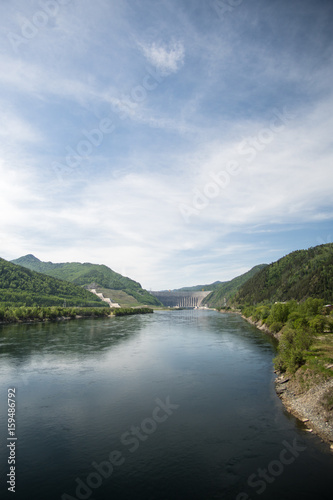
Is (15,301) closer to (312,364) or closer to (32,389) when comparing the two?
(32,389)

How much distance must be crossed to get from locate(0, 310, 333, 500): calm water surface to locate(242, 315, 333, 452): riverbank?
1013mm

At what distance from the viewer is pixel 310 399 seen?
26.2m

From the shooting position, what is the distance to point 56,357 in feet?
165

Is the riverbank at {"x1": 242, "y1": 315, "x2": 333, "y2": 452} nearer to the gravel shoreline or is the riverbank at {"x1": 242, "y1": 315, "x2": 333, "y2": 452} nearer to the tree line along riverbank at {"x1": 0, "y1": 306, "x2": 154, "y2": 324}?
the gravel shoreline

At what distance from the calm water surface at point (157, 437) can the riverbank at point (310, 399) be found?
1013 millimetres

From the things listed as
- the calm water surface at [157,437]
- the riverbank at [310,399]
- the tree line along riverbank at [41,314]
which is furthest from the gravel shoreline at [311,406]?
the tree line along riverbank at [41,314]

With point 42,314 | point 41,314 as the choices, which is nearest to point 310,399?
point 41,314

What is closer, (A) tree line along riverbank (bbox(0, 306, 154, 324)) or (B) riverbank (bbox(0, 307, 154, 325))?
(B) riverbank (bbox(0, 307, 154, 325))

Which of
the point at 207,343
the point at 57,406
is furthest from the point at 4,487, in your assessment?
the point at 207,343

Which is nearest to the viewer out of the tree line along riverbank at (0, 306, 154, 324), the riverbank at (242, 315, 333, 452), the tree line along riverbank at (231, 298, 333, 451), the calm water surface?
the calm water surface

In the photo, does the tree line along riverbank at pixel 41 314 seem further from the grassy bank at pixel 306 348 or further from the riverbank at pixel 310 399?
the riverbank at pixel 310 399

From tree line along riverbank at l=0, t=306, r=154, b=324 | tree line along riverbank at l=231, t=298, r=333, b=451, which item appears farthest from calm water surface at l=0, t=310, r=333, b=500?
tree line along riverbank at l=0, t=306, r=154, b=324

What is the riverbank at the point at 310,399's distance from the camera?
74.5 ft

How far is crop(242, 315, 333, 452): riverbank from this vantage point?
74.5 feet
